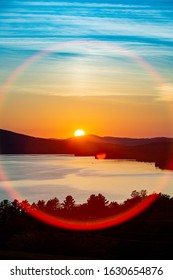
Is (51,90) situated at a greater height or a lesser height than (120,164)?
greater

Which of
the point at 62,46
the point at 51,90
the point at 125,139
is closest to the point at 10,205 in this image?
the point at 62,46

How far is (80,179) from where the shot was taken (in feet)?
118

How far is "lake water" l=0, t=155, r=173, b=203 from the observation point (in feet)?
84.5

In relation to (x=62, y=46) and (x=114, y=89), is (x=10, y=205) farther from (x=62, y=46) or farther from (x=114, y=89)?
(x=114, y=89)

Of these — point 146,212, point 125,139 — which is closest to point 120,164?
point 125,139

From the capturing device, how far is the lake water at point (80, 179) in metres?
25.8

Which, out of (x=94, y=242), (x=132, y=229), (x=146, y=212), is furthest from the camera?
(x=146, y=212)

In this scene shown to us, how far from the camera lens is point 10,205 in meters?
6.22

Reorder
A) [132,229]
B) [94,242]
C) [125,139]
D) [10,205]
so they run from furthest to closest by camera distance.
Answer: [125,139], [10,205], [132,229], [94,242]

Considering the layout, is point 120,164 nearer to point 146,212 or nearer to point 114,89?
point 114,89
